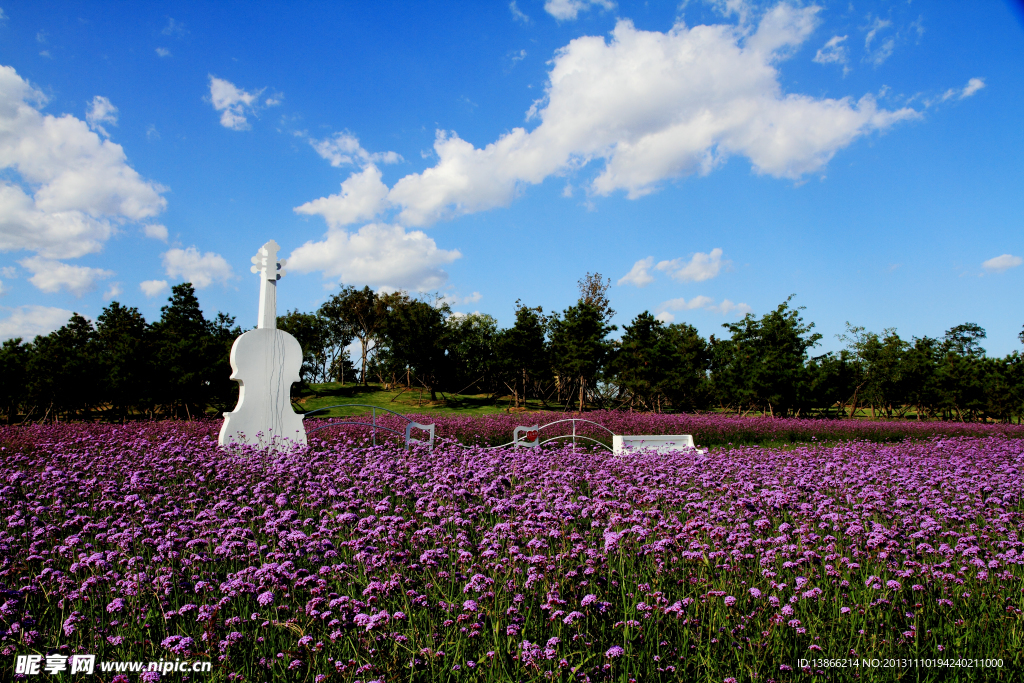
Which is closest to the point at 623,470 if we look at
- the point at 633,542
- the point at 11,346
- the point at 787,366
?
the point at 633,542

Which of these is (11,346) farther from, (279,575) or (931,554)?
(931,554)

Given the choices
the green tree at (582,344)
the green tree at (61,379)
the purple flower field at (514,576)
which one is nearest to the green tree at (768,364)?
the green tree at (582,344)

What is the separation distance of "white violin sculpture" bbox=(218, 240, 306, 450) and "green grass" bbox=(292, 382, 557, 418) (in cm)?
1938

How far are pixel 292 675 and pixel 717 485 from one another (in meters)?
4.00

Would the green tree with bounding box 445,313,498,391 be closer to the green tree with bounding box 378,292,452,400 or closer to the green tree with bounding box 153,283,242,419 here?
the green tree with bounding box 378,292,452,400

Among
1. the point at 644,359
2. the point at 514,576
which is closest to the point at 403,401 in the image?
the point at 644,359

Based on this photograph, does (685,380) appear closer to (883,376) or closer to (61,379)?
(883,376)

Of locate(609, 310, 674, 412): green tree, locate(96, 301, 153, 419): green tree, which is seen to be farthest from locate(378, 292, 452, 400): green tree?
locate(96, 301, 153, 419): green tree

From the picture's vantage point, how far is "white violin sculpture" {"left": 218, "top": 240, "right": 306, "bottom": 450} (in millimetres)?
9875

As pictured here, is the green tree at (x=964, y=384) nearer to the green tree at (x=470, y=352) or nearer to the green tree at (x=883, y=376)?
the green tree at (x=883, y=376)

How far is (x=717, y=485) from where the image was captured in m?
5.40

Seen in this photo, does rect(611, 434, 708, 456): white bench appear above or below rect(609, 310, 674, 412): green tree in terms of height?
below

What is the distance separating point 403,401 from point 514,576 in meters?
32.5

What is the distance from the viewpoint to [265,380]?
10375 millimetres
